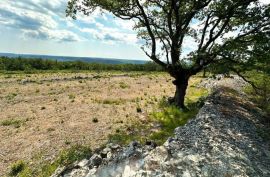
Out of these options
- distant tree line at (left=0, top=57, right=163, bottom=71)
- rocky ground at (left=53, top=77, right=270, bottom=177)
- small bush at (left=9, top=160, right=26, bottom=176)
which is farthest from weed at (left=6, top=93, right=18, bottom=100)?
distant tree line at (left=0, top=57, right=163, bottom=71)

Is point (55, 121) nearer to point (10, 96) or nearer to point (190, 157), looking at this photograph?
point (190, 157)

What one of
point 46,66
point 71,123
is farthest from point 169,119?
point 46,66

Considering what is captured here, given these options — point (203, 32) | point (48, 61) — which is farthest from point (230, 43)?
point (48, 61)

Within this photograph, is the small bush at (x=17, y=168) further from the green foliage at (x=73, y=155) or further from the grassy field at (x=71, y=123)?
the green foliage at (x=73, y=155)

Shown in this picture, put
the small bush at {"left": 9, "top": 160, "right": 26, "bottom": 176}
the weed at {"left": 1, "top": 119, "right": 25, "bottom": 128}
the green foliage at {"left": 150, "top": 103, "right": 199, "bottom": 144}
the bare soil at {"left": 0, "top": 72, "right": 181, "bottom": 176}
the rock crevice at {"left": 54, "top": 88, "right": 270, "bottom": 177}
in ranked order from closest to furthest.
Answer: the rock crevice at {"left": 54, "top": 88, "right": 270, "bottom": 177} < the small bush at {"left": 9, "top": 160, "right": 26, "bottom": 176} < the bare soil at {"left": 0, "top": 72, "right": 181, "bottom": 176} < the green foliage at {"left": 150, "top": 103, "right": 199, "bottom": 144} < the weed at {"left": 1, "top": 119, "right": 25, "bottom": 128}

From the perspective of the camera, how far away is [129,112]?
29703 millimetres

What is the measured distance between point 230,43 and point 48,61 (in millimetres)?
105447

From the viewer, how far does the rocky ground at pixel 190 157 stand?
14854mm

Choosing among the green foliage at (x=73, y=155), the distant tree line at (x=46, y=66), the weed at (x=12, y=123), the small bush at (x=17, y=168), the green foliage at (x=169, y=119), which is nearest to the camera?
the small bush at (x=17, y=168)

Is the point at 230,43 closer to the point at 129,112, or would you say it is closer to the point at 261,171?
the point at 129,112

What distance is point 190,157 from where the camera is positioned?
1600cm

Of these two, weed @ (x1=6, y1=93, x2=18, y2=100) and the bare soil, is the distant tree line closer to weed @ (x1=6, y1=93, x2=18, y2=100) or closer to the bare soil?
weed @ (x1=6, y1=93, x2=18, y2=100)

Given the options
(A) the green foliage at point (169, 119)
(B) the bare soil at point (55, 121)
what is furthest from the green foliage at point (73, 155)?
(A) the green foliage at point (169, 119)

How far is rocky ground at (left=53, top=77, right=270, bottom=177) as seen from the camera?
14.9m
